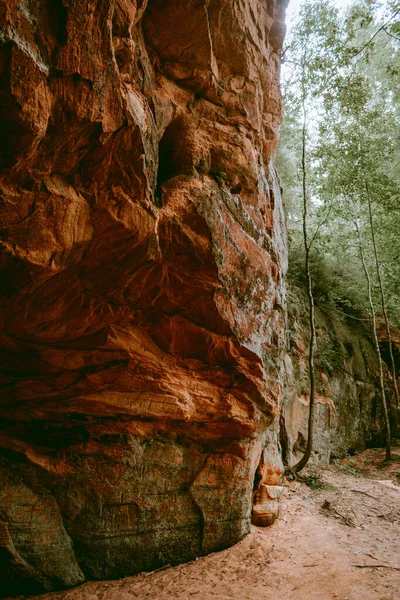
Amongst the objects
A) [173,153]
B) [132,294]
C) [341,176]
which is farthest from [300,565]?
[341,176]

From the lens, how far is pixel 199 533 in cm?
661

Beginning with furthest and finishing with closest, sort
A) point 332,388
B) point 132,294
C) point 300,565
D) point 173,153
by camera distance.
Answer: point 332,388 < point 173,153 < point 300,565 < point 132,294

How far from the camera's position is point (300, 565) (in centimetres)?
612

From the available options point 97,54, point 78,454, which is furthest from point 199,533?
point 97,54

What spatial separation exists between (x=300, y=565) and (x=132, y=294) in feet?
17.8

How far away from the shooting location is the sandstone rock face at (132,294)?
4.07 metres

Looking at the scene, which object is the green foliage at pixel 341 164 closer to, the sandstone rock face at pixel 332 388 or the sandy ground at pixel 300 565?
the sandstone rock face at pixel 332 388

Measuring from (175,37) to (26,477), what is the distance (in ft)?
25.4

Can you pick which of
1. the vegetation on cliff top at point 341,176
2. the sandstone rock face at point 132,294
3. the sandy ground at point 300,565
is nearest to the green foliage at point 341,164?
the vegetation on cliff top at point 341,176

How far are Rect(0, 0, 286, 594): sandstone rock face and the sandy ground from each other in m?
0.40

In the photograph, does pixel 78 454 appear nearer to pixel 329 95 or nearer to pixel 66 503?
pixel 66 503

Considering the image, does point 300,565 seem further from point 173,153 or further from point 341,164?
point 341,164

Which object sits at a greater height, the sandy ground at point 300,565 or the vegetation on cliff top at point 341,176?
the vegetation on cliff top at point 341,176

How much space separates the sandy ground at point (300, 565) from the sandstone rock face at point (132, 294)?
0.40m
